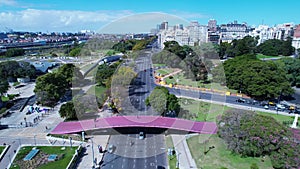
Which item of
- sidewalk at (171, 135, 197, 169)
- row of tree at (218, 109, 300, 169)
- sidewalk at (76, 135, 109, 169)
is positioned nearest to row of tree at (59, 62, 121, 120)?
sidewalk at (76, 135, 109, 169)

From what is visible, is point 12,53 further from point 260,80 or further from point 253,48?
point 253,48

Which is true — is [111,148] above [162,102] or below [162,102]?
below

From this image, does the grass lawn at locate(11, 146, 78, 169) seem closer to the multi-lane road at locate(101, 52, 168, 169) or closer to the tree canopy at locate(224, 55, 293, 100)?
the multi-lane road at locate(101, 52, 168, 169)

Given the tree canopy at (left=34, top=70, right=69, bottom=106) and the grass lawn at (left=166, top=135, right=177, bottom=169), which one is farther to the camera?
the tree canopy at (left=34, top=70, right=69, bottom=106)

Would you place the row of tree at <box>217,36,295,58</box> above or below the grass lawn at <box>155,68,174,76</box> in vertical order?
above

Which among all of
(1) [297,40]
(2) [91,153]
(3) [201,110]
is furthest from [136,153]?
(1) [297,40]

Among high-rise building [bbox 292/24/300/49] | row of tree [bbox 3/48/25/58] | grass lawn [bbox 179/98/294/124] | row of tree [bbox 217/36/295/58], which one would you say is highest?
high-rise building [bbox 292/24/300/49]

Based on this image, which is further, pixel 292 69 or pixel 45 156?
pixel 292 69
